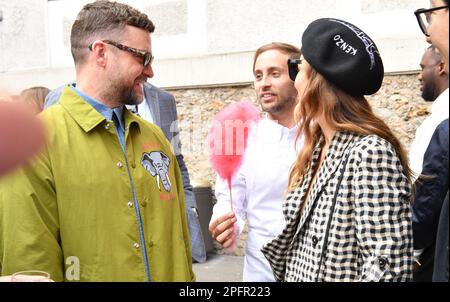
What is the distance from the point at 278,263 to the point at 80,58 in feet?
3.95

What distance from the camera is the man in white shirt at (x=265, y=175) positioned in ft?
7.91

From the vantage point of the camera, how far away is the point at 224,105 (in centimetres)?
616

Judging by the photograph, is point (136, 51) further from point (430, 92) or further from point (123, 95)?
point (430, 92)

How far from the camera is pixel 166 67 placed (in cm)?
647

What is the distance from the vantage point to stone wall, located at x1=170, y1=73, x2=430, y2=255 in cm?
526

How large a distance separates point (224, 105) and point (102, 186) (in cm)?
447

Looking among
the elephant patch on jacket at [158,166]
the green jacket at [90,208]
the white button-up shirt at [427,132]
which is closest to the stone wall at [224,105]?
the white button-up shirt at [427,132]

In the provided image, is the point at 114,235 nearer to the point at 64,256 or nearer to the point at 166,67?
the point at 64,256

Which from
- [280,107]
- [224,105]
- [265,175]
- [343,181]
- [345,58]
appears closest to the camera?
[343,181]

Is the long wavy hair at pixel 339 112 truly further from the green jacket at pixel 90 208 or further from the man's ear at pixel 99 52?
the man's ear at pixel 99 52

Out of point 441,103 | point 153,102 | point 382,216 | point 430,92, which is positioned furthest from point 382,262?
point 153,102

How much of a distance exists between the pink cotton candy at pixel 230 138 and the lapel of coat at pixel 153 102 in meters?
1.01

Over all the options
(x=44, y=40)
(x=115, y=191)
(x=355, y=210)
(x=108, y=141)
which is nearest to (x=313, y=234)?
(x=355, y=210)

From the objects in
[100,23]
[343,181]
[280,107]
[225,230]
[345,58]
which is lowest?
[225,230]
